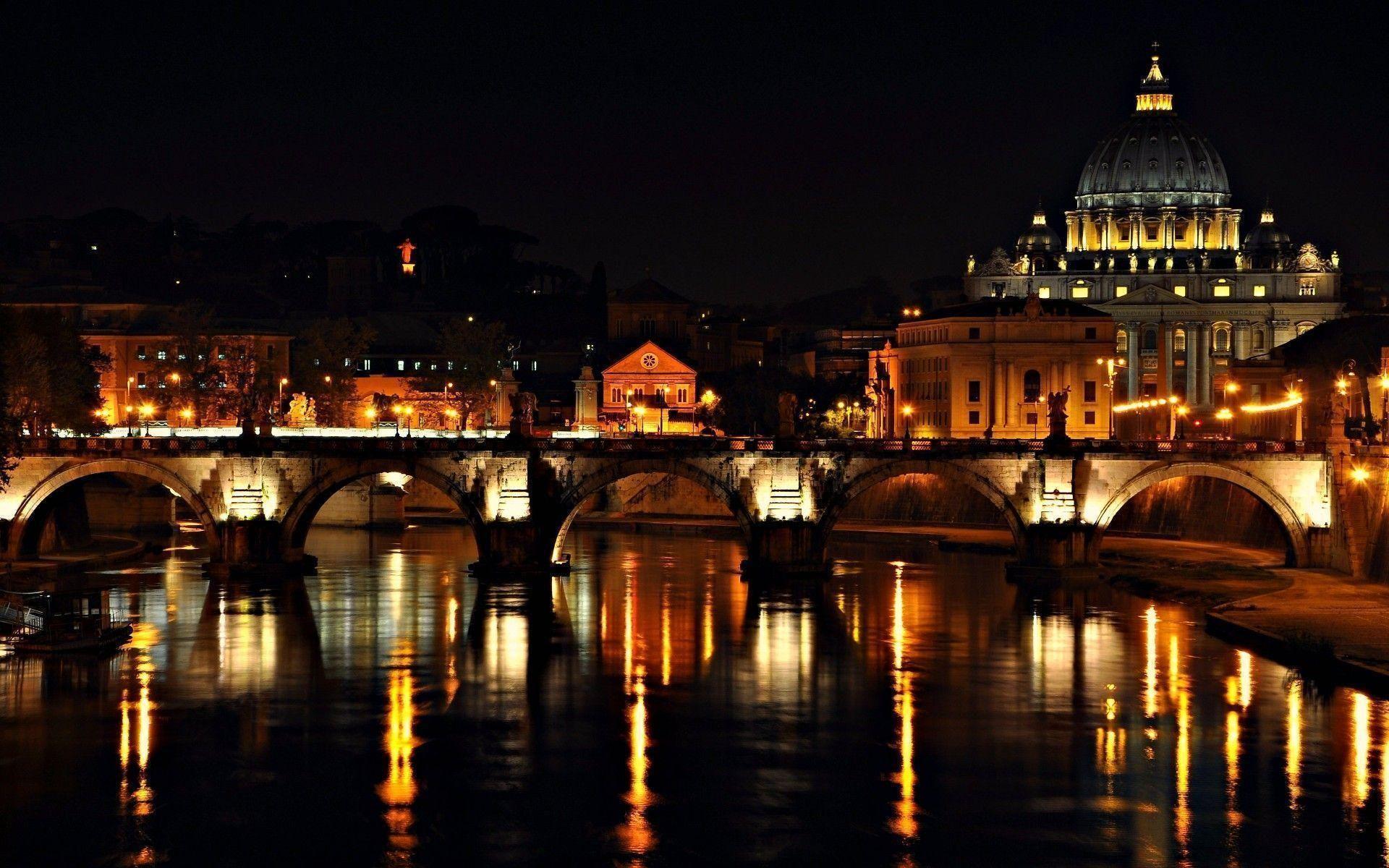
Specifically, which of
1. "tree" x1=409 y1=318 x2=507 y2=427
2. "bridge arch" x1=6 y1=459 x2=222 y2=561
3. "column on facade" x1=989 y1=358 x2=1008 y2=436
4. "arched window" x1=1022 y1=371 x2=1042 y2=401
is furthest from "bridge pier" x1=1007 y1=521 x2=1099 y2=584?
"column on facade" x1=989 y1=358 x2=1008 y2=436

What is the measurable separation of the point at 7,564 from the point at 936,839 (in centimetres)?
4152

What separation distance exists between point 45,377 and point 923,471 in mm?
33678

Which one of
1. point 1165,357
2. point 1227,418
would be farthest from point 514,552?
point 1165,357

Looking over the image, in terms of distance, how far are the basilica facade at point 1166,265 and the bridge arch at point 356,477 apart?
93.1m

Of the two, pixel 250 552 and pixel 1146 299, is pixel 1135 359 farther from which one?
pixel 250 552

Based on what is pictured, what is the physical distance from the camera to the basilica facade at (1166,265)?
165125 mm

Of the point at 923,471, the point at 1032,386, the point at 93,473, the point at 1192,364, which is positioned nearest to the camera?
the point at 923,471

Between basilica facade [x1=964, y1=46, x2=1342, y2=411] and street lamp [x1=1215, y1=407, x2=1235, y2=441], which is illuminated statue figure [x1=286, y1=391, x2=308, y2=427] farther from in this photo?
basilica facade [x1=964, y1=46, x2=1342, y2=411]

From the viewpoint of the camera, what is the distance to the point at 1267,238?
176000mm

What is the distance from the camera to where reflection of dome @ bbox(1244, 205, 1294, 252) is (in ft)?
571

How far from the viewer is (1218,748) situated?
43656 mm

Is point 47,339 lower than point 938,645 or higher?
higher

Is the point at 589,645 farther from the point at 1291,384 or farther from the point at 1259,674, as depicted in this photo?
the point at 1291,384

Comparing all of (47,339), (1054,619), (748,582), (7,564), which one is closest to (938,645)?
(1054,619)
